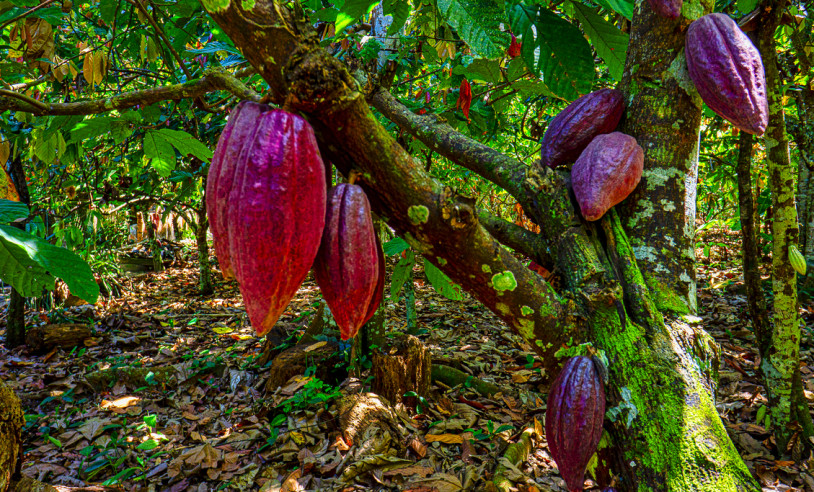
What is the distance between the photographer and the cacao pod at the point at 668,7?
2.84 ft

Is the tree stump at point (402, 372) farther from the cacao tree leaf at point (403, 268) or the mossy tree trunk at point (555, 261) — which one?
the mossy tree trunk at point (555, 261)

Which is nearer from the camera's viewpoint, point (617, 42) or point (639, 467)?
point (639, 467)

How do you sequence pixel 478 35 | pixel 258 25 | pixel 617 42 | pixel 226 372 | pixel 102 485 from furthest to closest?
1. pixel 226 372
2. pixel 102 485
3. pixel 617 42
4. pixel 478 35
5. pixel 258 25

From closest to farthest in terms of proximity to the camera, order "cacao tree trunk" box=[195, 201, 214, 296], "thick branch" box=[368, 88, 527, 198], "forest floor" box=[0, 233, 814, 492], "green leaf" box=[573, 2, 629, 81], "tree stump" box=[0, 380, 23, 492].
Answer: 1. "thick branch" box=[368, 88, 527, 198]
2. "green leaf" box=[573, 2, 629, 81]
3. "tree stump" box=[0, 380, 23, 492]
4. "forest floor" box=[0, 233, 814, 492]
5. "cacao tree trunk" box=[195, 201, 214, 296]

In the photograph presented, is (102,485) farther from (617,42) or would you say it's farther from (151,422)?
(617,42)

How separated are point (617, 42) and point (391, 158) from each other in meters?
0.79

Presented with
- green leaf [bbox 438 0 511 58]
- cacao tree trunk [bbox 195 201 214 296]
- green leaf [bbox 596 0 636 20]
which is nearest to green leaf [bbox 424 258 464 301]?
green leaf [bbox 438 0 511 58]

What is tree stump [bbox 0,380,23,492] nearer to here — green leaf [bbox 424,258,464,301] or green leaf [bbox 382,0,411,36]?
green leaf [bbox 424,258,464,301]

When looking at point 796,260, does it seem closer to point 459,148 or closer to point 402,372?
point 459,148

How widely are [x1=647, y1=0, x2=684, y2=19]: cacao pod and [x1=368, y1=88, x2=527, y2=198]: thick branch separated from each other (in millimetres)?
373

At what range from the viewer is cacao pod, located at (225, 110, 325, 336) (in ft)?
1.63

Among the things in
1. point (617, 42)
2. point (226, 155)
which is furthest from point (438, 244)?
point (617, 42)

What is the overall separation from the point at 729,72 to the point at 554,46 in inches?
12.2

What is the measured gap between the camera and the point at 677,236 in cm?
86
